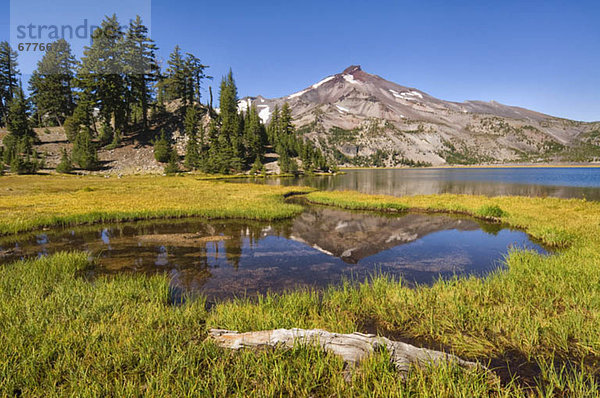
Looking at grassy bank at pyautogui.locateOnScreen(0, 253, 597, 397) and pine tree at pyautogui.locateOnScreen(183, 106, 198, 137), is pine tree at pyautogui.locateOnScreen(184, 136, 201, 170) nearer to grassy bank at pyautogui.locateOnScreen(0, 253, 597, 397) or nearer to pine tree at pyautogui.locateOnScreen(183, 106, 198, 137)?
pine tree at pyautogui.locateOnScreen(183, 106, 198, 137)

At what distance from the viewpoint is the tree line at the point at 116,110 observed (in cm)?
7125

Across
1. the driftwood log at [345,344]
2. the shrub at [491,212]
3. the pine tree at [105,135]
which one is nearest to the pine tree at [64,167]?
the pine tree at [105,135]

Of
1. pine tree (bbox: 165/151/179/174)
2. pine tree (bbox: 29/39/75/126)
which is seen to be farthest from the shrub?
pine tree (bbox: 29/39/75/126)

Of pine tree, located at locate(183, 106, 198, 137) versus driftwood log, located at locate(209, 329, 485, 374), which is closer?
driftwood log, located at locate(209, 329, 485, 374)

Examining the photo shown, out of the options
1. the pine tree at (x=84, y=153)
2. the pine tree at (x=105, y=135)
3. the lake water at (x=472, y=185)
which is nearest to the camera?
the lake water at (x=472, y=185)

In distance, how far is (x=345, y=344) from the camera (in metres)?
5.25

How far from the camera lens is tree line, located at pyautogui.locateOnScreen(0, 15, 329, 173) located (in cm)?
A: 7125

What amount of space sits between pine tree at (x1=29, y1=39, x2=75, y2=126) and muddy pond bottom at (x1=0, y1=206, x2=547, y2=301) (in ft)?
302

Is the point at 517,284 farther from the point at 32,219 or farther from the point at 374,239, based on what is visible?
the point at 32,219

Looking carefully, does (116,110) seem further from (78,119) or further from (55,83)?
(55,83)

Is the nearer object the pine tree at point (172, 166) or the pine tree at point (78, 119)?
the pine tree at point (172, 166)

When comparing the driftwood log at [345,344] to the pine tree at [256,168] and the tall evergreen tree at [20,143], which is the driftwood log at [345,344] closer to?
the tall evergreen tree at [20,143]

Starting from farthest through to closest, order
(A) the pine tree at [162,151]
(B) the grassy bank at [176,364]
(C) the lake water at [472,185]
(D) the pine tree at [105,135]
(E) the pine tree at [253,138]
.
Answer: (E) the pine tree at [253,138]
(D) the pine tree at [105,135]
(A) the pine tree at [162,151]
(C) the lake water at [472,185]
(B) the grassy bank at [176,364]

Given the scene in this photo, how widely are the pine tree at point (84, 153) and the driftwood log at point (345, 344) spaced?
8122cm
